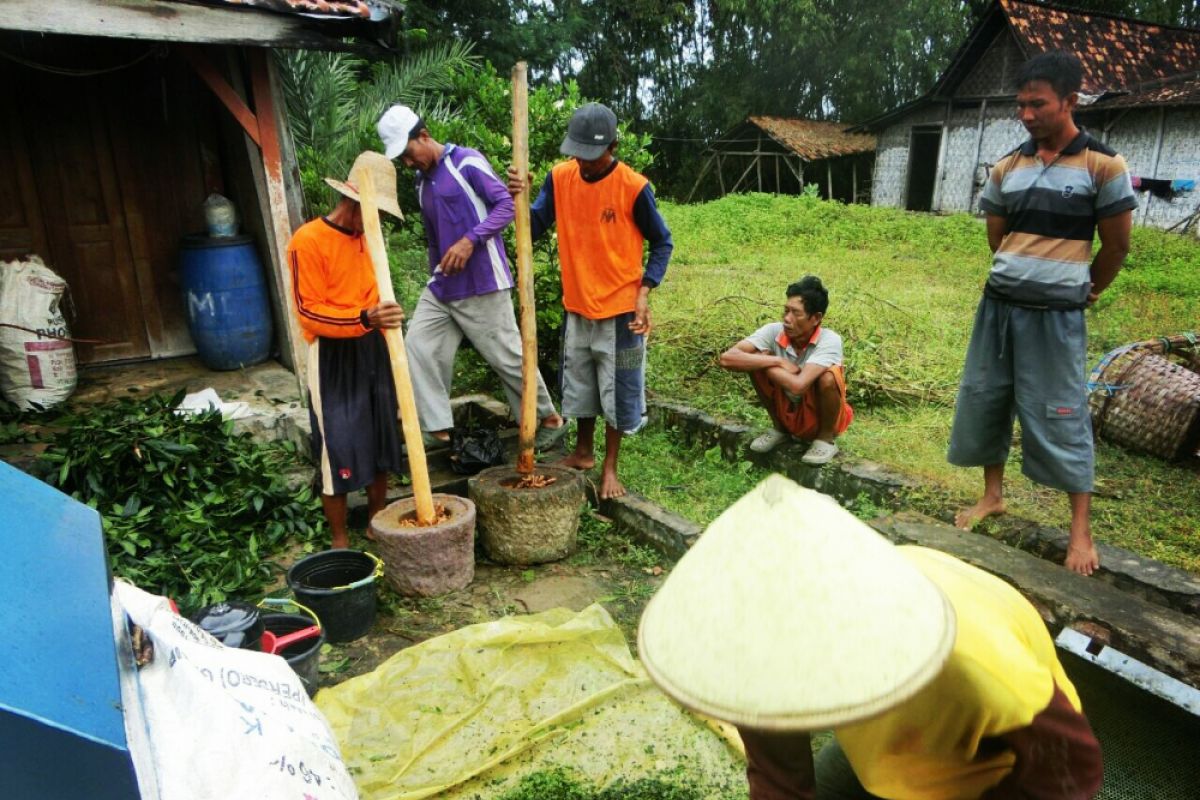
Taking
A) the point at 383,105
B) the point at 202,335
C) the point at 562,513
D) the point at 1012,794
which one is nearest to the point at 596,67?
the point at 383,105

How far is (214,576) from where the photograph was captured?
353 centimetres

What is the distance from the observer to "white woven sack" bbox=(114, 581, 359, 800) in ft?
4.34

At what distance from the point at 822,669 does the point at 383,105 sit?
9897 mm

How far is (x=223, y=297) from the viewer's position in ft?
18.0

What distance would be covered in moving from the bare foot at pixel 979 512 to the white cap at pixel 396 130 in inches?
125

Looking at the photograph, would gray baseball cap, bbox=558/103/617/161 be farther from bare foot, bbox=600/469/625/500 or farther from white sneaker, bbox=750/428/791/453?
white sneaker, bbox=750/428/791/453

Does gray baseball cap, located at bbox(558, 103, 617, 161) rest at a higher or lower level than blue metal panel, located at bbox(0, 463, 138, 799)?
higher

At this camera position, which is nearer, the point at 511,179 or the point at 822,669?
the point at 822,669

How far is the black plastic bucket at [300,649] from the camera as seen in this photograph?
8.92ft

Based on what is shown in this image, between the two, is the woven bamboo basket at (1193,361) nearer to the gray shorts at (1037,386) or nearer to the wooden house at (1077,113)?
the gray shorts at (1037,386)

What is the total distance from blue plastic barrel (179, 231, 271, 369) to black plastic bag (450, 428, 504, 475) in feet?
Answer: 7.01

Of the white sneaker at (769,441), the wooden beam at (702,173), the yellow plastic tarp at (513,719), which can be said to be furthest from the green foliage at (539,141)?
the wooden beam at (702,173)

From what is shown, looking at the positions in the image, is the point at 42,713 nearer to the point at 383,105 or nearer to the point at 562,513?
the point at 562,513

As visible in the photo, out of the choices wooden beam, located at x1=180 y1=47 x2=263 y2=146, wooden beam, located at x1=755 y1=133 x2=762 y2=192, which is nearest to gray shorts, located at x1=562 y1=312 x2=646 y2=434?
wooden beam, located at x1=180 y1=47 x2=263 y2=146
